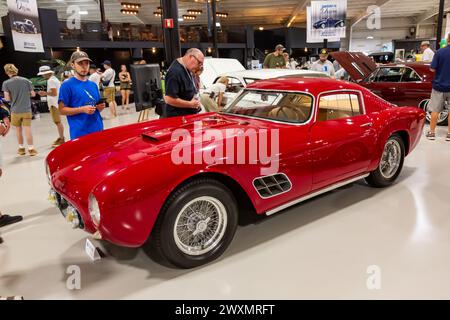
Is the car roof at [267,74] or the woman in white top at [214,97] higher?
the car roof at [267,74]

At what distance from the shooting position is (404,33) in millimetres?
32531

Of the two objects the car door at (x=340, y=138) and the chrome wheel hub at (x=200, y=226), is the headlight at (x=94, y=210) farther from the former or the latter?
the car door at (x=340, y=138)

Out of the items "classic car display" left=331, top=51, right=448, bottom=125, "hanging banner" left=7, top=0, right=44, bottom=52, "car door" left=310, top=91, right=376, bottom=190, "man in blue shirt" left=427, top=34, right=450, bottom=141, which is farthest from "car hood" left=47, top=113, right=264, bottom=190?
"hanging banner" left=7, top=0, right=44, bottom=52


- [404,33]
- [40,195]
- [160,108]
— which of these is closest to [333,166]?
[160,108]

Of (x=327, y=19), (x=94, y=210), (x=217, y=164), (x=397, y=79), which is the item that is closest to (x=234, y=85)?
(x=397, y=79)

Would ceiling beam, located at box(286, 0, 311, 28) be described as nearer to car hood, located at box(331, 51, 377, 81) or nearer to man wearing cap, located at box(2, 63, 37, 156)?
car hood, located at box(331, 51, 377, 81)

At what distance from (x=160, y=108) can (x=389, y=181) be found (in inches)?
127

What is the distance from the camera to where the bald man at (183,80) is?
377 centimetres

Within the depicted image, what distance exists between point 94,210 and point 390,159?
10.7 ft

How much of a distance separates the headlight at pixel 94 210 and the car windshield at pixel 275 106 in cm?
175

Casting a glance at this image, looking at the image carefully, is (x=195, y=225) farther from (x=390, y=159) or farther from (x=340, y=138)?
(x=390, y=159)

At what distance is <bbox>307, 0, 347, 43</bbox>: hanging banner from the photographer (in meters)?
11.9

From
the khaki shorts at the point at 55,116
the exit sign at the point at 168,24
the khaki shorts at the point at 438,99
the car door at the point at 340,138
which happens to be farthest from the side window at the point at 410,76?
the khaki shorts at the point at 55,116

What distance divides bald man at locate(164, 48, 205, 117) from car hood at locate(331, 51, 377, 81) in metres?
4.96
